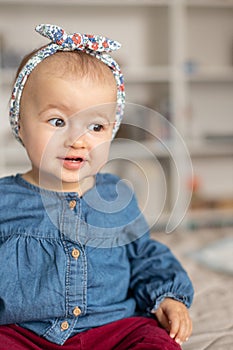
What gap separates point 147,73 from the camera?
2795mm

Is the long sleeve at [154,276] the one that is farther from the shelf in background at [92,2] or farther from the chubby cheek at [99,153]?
the shelf in background at [92,2]

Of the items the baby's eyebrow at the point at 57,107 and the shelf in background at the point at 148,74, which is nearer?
the baby's eyebrow at the point at 57,107

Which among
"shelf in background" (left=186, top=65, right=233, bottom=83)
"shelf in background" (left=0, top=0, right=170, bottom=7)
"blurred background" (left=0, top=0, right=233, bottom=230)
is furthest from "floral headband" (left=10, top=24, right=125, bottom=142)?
"shelf in background" (left=186, top=65, right=233, bottom=83)

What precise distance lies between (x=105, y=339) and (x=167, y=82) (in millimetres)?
2120

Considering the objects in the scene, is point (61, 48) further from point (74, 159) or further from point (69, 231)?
point (69, 231)

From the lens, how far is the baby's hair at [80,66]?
2.95 feet

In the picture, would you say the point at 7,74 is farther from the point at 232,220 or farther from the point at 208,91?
the point at 232,220

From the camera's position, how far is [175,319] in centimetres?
94

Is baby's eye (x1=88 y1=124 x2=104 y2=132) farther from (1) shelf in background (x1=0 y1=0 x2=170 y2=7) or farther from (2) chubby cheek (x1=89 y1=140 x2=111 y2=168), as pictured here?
(1) shelf in background (x1=0 y1=0 x2=170 y2=7)

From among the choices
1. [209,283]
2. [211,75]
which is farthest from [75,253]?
[211,75]

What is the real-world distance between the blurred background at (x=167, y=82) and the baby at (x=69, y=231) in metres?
1.48

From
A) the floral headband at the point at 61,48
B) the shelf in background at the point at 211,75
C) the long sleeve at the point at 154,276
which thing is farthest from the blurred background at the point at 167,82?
the floral headband at the point at 61,48

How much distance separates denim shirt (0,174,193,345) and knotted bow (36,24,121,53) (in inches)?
9.9

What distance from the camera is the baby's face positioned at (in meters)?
0.89
